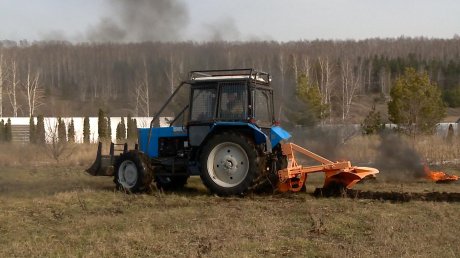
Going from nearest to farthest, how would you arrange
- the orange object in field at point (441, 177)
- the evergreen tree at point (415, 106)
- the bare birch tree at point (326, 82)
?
the orange object in field at point (441, 177)
the evergreen tree at point (415, 106)
the bare birch tree at point (326, 82)

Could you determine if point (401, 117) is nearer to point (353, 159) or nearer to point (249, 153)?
point (353, 159)

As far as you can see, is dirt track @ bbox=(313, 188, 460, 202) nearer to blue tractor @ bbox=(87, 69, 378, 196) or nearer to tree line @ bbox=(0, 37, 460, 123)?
blue tractor @ bbox=(87, 69, 378, 196)

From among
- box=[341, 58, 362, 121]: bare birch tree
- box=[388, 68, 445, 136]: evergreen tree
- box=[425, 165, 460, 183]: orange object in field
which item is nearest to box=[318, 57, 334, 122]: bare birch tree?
box=[341, 58, 362, 121]: bare birch tree

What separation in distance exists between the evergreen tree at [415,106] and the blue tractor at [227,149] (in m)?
20.0

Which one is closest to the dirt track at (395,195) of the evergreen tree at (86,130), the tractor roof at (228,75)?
the tractor roof at (228,75)

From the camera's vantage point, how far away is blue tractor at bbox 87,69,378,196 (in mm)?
11031

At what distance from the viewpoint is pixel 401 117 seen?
32.5m

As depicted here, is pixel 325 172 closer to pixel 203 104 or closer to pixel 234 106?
pixel 234 106

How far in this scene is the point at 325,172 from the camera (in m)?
11.0

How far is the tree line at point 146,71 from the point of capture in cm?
1652

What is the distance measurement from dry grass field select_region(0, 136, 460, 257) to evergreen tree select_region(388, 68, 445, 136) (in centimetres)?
1974

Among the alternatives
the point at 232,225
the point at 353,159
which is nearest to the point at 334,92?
the point at 353,159

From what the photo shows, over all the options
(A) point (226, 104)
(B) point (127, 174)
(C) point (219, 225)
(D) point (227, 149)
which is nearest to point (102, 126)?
(B) point (127, 174)

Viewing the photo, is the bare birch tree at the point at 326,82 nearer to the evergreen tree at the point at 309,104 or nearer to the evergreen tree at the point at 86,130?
the evergreen tree at the point at 309,104
